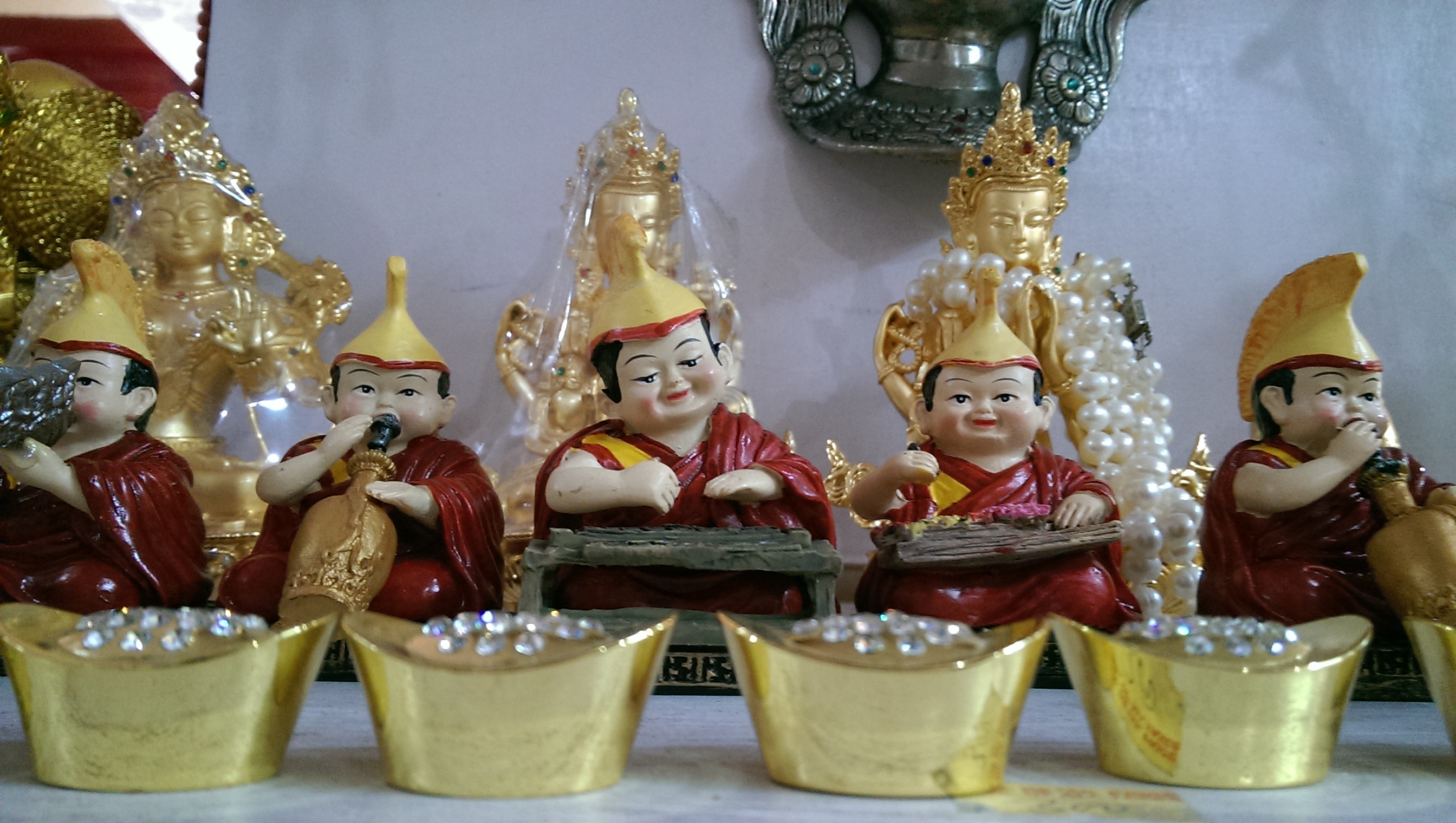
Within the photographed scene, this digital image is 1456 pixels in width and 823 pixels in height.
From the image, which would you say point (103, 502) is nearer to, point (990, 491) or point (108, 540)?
point (108, 540)

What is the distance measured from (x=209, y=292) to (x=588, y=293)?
2.18ft

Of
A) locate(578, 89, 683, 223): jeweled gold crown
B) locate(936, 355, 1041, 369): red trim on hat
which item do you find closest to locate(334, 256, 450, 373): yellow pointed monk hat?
locate(578, 89, 683, 223): jeweled gold crown

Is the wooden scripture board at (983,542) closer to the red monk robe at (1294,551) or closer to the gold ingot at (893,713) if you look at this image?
the red monk robe at (1294,551)

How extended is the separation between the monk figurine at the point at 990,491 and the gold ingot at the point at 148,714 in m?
0.85

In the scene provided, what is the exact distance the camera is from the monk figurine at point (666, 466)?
1.55 m

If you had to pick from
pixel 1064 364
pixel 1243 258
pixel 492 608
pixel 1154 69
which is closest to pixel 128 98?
pixel 492 608

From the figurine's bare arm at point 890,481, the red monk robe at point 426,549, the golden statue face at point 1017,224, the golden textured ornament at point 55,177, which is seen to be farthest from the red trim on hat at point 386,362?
the golden statue face at point 1017,224

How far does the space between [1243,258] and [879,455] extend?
2.86ft

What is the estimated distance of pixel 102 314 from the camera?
169 cm

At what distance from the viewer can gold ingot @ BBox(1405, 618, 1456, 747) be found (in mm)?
1039

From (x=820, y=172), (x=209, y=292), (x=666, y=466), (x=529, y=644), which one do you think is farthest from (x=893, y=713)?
(x=820, y=172)

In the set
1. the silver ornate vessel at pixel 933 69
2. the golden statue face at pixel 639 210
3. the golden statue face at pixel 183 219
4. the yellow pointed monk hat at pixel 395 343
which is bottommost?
the yellow pointed monk hat at pixel 395 343

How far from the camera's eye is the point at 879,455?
2441 millimetres

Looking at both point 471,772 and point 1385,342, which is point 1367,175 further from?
point 471,772
